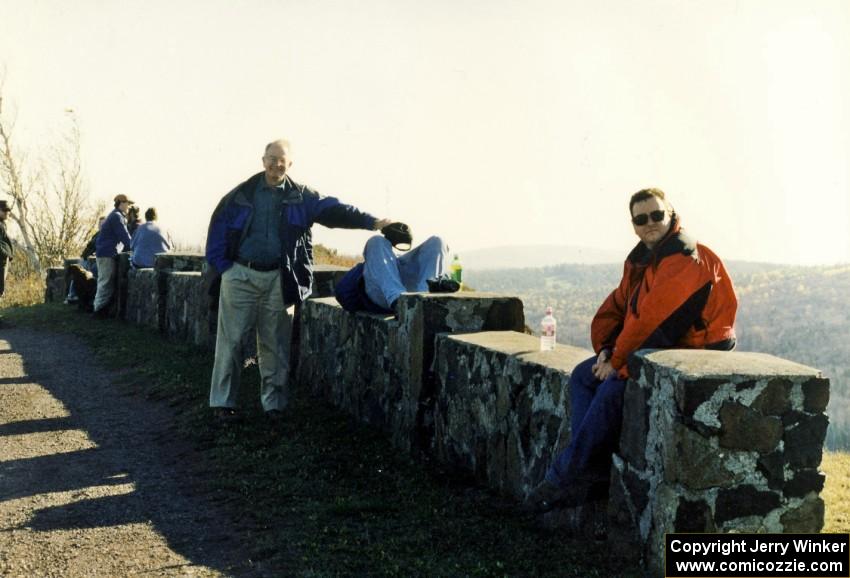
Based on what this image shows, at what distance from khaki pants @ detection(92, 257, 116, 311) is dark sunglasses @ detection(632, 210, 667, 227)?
12.5m

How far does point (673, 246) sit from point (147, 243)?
1198 centimetres

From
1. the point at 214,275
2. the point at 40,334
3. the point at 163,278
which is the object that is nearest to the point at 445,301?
the point at 214,275

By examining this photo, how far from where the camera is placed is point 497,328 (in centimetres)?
610

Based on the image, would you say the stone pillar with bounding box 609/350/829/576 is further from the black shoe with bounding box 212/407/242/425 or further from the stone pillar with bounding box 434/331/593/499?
the black shoe with bounding box 212/407/242/425

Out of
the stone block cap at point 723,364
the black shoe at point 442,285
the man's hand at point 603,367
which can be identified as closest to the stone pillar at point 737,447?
the stone block cap at point 723,364

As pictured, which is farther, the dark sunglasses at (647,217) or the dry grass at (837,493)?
the dry grass at (837,493)

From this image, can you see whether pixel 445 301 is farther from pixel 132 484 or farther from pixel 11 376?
pixel 11 376

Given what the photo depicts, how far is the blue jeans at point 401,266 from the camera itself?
6.91 m

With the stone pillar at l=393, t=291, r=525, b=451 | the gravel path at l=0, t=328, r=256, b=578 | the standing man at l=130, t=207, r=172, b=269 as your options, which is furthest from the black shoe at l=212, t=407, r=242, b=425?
the standing man at l=130, t=207, r=172, b=269

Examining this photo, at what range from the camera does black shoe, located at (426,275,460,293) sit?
630 cm

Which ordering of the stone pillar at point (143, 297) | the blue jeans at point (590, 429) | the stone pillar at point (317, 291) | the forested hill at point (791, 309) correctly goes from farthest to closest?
1. the forested hill at point (791, 309)
2. the stone pillar at point (143, 297)
3. the stone pillar at point (317, 291)
4. the blue jeans at point (590, 429)

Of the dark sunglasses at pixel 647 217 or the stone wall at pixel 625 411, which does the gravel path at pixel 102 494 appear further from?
the dark sunglasses at pixel 647 217

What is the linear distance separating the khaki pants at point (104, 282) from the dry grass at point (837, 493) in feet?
36.5

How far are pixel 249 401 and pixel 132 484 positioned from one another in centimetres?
208
